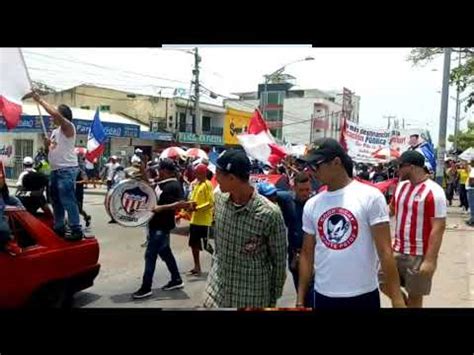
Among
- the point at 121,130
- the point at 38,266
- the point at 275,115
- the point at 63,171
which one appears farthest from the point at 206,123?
the point at 38,266

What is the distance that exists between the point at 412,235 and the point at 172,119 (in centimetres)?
3327

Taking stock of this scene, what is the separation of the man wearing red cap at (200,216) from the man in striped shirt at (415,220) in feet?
10.9

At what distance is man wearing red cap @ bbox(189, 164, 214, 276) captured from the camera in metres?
7.51

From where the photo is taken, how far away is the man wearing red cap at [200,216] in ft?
24.6

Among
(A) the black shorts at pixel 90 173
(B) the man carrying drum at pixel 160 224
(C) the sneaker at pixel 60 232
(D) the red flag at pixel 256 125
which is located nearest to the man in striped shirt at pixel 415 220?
(B) the man carrying drum at pixel 160 224

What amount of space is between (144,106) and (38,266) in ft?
102

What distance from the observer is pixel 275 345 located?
4.36m

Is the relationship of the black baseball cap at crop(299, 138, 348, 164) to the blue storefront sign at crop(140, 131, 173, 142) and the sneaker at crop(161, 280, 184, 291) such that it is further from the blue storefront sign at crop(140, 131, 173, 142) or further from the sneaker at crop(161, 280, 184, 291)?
the blue storefront sign at crop(140, 131, 173, 142)

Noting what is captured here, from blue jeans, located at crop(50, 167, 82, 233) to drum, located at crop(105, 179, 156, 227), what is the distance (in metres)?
0.55

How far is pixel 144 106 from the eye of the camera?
35125mm

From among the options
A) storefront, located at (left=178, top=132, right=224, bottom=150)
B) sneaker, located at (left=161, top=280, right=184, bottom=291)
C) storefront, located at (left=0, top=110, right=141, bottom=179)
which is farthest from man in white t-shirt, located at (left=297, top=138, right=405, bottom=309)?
storefront, located at (left=178, top=132, right=224, bottom=150)

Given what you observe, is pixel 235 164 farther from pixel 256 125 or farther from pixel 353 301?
pixel 256 125

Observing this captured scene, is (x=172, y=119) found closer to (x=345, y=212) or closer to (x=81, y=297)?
(x=81, y=297)
